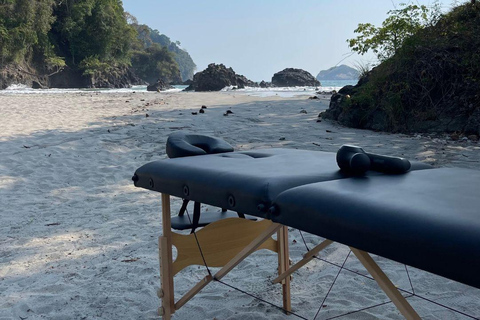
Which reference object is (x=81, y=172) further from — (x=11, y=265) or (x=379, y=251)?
(x=379, y=251)

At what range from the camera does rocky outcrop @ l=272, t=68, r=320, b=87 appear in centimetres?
5131

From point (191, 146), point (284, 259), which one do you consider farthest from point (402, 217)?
point (284, 259)

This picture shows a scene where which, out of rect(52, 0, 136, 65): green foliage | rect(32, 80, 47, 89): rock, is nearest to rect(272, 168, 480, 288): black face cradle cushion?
rect(32, 80, 47, 89): rock

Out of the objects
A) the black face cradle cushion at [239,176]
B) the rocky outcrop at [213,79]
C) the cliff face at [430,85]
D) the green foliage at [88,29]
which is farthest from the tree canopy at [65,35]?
the black face cradle cushion at [239,176]

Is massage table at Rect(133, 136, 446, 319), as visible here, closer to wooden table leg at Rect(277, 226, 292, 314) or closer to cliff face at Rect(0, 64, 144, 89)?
wooden table leg at Rect(277, 226, 292, 314)

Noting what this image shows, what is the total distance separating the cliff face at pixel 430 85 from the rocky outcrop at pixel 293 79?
42.7m

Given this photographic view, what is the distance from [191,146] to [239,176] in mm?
621

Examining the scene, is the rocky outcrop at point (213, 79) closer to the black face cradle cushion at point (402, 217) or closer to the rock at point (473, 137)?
the rock at point (473, 137)

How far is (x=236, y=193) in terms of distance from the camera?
1567 mm

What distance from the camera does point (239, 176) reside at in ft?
5.36

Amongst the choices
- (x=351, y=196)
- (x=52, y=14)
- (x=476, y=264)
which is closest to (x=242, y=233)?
(x=351, y=196)

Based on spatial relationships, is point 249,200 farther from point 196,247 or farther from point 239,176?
point 196,247

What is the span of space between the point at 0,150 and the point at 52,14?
47977 millimetres

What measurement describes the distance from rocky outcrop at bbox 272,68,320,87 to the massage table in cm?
4982
